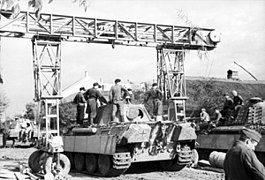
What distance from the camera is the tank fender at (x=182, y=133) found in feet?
48.2

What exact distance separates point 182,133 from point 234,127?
2.91 meters


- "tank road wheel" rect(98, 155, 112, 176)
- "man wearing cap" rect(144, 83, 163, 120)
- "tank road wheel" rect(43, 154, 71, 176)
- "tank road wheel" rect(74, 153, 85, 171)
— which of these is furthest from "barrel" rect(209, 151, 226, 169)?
"tank road wheel" rect(43, 154, 71, 176)

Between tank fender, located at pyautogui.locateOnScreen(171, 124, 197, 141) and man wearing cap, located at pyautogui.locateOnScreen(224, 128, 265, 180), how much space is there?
361 inches

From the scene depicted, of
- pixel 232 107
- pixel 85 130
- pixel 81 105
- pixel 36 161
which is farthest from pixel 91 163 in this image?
pixel 232 107

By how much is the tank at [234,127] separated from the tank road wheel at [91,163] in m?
4.28

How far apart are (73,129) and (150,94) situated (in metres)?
2.85

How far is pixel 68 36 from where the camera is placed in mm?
16641

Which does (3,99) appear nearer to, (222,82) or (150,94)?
(222,82)

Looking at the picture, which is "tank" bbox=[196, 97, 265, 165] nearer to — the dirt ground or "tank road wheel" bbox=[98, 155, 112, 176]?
the dirt ground

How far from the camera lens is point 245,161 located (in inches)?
207

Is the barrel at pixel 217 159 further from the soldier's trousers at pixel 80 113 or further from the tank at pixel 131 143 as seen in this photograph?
the soldier's trousers at pixel 80 113

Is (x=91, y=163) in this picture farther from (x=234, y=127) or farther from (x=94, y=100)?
(x=234, y=127)

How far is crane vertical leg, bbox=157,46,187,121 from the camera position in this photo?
63.2 feet

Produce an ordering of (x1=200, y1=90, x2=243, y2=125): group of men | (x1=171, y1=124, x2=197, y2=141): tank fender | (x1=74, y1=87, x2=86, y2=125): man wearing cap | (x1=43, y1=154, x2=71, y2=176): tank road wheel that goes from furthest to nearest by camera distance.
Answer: (x1=200, y1=90, x2=243, y2=125): group of men
(x1=74, y1=87, x2=86, y2=125): man wearing cap
(x1=171, y1=124, x2=197, y2=141): tank fender
(x1=43, y1=154, x2=71, y2=176): tank road wheel
